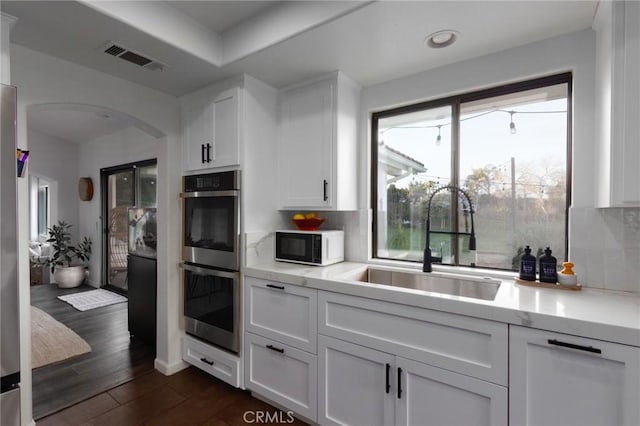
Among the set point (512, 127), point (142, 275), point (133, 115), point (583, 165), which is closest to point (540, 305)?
point (583, 165)

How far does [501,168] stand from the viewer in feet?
6.77

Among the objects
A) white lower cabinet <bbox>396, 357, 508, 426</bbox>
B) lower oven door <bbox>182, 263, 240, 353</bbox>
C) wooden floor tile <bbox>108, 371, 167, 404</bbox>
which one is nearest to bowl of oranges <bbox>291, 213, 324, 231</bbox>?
lower oven door <bbox>182, 263, 240, 353</bbox>

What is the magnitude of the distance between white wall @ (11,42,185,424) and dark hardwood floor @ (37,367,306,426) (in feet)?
0.76

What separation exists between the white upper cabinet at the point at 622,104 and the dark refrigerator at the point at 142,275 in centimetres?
332

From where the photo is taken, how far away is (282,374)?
6.68 ft

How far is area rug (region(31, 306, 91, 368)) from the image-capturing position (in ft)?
9.29

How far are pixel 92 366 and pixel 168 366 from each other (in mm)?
740

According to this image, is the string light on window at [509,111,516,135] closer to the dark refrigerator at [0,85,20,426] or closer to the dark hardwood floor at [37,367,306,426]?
the dark hardwood floor at [37,367,306,426]

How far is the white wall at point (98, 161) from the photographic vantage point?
453 centimetres

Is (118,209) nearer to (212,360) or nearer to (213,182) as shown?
(213,182)

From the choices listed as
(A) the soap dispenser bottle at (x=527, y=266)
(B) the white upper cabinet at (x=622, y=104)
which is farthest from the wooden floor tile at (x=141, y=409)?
(B) the white upper cabinet at (x=622, y=104)

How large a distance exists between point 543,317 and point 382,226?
4.58ft

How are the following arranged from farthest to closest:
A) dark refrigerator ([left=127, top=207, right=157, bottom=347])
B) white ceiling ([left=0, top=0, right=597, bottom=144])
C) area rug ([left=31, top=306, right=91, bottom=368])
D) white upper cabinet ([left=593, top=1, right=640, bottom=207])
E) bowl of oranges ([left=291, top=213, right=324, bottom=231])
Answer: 1. dark refrigerator ([left=127, top=207, right=157, bottom=347])
2. area rug ([left=31, top=306, right=91, bottom=368])
3. bowl of oranges ([left=291, top=213, right=324, bottom=231])
4. white ceiling ([left=0, top=0, right=597, bottom=144])
5. white upper cabinet ([left=593, top=1, right=640, bottom=207])

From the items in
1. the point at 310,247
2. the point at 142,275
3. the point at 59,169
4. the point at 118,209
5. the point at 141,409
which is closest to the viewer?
the point at 141,409
